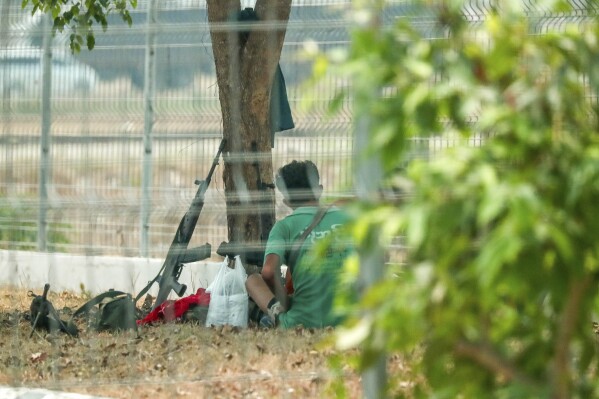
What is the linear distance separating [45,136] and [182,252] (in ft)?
3.71

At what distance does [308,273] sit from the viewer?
17.5 ft

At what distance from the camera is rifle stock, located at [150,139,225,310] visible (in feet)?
17.6

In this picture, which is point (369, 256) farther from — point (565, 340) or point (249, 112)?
point (249, 112)

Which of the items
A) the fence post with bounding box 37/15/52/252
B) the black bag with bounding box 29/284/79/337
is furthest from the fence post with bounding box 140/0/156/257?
the black bag with bounding box 29/284/79/337

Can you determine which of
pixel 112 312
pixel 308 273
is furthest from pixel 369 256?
pixel 112 312

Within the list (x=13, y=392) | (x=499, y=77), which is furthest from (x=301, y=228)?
(x=499, y=77)

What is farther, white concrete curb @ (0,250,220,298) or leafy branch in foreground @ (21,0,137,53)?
white concrete curb @ (0,250,220,298)

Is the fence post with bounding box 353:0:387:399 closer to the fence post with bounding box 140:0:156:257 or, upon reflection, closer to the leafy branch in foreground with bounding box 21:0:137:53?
the fence post with bounding box 140:0:156:257

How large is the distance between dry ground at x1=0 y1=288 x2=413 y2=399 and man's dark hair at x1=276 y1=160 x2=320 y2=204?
0.68 meters

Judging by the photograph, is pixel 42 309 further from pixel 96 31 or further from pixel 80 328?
pixel 96 31

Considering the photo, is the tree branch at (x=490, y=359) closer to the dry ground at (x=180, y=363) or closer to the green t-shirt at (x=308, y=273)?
the dry ground at (x=180, y=363)

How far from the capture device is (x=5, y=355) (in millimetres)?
5559

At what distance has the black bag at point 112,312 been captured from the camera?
5.98 metres

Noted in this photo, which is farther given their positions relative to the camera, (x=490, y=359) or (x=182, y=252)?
(x=182, y=252)
